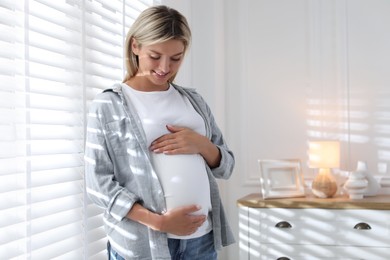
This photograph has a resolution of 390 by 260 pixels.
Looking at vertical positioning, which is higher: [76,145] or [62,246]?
[76,145]

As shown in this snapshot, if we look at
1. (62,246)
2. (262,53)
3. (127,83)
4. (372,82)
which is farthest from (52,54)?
(372,82)

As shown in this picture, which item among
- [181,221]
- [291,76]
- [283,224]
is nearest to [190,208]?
[181,221]

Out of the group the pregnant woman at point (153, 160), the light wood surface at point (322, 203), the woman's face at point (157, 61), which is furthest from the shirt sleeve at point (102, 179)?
the light wood surface at point (322, 203)

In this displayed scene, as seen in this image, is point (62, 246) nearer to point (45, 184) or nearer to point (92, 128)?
point (45, 184)

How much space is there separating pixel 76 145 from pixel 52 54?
332mm

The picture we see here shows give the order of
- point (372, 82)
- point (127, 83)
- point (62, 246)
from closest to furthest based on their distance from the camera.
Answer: point (127, 83), point (62, 246), point (372, 82)

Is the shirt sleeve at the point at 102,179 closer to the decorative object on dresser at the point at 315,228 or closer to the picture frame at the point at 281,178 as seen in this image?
the decorative object on dresser at the point at 315,228

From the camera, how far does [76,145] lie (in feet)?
6.41

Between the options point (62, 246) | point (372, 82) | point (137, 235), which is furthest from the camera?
point (372, 82)

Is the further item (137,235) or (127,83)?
(127,83)

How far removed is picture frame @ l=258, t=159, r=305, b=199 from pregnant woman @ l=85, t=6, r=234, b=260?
4.06 feet

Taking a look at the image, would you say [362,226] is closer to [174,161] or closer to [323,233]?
[323,233]

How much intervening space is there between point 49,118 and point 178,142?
45cm

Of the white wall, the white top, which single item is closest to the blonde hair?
the white top
